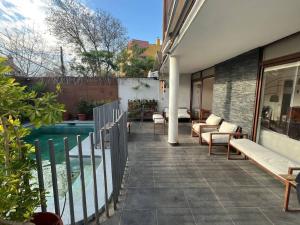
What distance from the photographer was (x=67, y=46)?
13734 mm

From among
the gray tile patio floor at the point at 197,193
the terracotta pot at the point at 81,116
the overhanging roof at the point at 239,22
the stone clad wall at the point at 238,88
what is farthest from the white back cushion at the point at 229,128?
the terracotta pot at the point at 81,116

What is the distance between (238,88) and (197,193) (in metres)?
3.26

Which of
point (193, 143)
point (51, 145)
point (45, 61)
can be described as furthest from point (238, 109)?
point (45, 61)

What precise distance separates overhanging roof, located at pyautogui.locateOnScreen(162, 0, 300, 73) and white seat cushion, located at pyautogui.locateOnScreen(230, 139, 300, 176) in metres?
2.02

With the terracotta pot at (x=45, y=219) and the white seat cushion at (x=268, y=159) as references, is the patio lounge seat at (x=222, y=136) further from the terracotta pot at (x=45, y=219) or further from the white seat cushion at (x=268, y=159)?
the terracotta pot at (x=45, y=219)

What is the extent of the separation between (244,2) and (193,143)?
400cm

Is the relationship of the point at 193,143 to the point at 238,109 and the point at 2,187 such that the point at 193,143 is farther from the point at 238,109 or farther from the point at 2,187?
the point at 2,187

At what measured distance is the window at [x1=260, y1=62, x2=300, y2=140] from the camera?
310 centimetres

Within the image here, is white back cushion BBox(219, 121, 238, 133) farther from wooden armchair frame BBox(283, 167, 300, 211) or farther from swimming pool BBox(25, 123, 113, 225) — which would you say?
swimming pool BBox(25, 123, 113, 225)

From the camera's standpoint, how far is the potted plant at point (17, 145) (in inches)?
42.0

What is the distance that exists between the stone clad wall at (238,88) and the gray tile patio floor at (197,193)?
123 cm

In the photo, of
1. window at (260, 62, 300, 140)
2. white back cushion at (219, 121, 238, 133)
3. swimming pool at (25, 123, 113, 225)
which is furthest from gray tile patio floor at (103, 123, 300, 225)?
window at (260, 62, 300, 140)

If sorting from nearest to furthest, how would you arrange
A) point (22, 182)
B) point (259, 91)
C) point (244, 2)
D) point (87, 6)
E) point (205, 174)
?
point (22, 182) < point (244, 2) < point (205, 174) < point (259, 91) < point (87, 6)

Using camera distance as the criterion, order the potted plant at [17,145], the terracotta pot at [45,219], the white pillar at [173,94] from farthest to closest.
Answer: the white pillar at [173,94]
the terracotta pot at [45,219]
the potted plant at [17,145]
